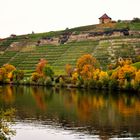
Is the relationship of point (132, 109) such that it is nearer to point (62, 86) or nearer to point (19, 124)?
point (19, 124)

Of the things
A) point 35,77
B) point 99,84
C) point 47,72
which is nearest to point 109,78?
point 99,84

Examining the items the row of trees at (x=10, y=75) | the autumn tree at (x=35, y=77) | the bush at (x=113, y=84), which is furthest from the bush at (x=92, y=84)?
the row of trees at (x=10, y=75)

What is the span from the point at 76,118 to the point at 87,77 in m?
76.7

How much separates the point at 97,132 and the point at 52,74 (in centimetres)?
11044

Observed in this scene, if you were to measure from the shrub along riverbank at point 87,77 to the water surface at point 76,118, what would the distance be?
27.6 meters

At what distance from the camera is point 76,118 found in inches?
3071

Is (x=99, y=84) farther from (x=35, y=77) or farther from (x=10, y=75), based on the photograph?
(x=10, y=75)

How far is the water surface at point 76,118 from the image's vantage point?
63438 mm

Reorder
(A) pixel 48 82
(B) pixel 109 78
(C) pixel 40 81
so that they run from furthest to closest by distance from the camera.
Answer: (C) pixel 40 81 < (A) pixel 48 82 < (B) pixel 109 78

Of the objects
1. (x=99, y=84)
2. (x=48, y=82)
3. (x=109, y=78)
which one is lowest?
(x=48, y=82)

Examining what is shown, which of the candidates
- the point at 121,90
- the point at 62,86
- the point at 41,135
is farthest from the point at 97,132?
the point at 62,86

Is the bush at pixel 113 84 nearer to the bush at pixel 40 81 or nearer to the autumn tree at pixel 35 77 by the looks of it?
the bush at pixel 40 81

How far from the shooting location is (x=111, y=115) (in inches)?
3231

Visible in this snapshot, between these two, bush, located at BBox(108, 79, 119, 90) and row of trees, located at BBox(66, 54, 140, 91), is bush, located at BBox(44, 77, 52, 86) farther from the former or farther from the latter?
bush, located at BBox(108, 79, 119, 90)
